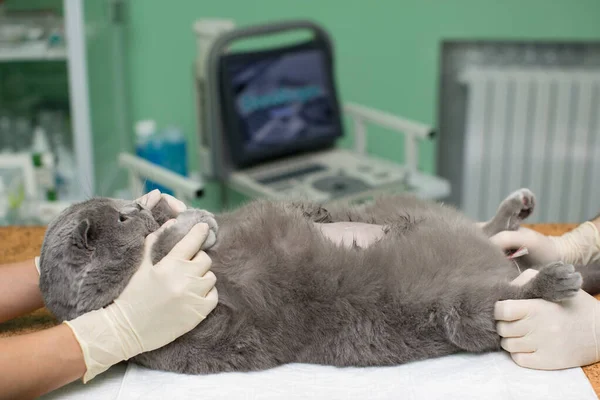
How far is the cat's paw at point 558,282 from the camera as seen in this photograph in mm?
1115

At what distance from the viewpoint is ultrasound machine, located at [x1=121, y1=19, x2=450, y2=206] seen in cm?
230

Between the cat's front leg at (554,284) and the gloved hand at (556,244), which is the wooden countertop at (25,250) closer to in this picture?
the gloved hand at (556,244)

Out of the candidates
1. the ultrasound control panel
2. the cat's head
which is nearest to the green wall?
the ultrasound control panel

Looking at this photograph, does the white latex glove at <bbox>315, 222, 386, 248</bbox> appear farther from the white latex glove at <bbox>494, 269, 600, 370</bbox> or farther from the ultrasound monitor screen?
the ultrasound monitor screen

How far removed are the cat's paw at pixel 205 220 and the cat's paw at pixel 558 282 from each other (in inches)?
22.0

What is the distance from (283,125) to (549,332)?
147 cm

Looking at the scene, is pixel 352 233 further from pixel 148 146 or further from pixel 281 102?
pixel 148 146

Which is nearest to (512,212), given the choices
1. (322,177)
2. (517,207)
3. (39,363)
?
(517,207)

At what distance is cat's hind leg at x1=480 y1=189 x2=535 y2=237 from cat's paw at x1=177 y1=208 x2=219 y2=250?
0.55 meters

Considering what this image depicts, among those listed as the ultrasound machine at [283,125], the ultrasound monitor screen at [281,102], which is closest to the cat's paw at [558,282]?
the ultrasound machine at [283,125]

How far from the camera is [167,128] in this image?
2.70 metres

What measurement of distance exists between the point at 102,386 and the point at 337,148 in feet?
5.47

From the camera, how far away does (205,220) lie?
1.22 metres

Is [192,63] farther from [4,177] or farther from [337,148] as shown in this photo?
[4,177]
